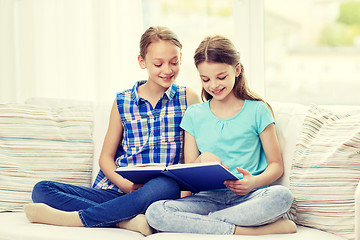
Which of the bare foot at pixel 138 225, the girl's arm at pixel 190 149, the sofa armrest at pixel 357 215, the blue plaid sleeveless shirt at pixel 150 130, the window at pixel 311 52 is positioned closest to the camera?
the sofa armrest at pixel 357 215

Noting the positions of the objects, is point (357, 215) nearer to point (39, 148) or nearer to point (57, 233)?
point (57, 233)

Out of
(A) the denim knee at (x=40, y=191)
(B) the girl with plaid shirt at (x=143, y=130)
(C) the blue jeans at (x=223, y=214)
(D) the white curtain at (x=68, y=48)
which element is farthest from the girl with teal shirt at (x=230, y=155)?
(D) the white curtain at (x=68, y=48)

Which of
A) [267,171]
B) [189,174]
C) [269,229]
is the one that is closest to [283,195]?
[269,229]

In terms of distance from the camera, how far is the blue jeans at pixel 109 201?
72.0 inches

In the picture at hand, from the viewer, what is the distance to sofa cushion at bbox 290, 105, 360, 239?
172cm

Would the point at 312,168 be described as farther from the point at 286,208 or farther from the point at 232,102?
the point at 232,102

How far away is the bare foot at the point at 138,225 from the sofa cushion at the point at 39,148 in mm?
536

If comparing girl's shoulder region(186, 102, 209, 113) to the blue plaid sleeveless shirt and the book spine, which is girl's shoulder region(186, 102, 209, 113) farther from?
the book spine

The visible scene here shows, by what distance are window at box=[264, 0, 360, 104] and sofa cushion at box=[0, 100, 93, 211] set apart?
1.25 metres

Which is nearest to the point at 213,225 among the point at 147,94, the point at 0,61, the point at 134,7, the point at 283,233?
the point at 283,233

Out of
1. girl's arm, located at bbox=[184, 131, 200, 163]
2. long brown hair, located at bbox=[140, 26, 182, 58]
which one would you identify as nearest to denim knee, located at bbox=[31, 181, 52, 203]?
girl's arm, located at bbox=[184, 131, 200, 163]

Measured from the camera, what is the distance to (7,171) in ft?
7.23

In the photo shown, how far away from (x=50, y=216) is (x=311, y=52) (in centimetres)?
189

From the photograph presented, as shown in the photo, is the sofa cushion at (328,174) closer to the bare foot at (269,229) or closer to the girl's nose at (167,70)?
the bare foot at (269,229)
